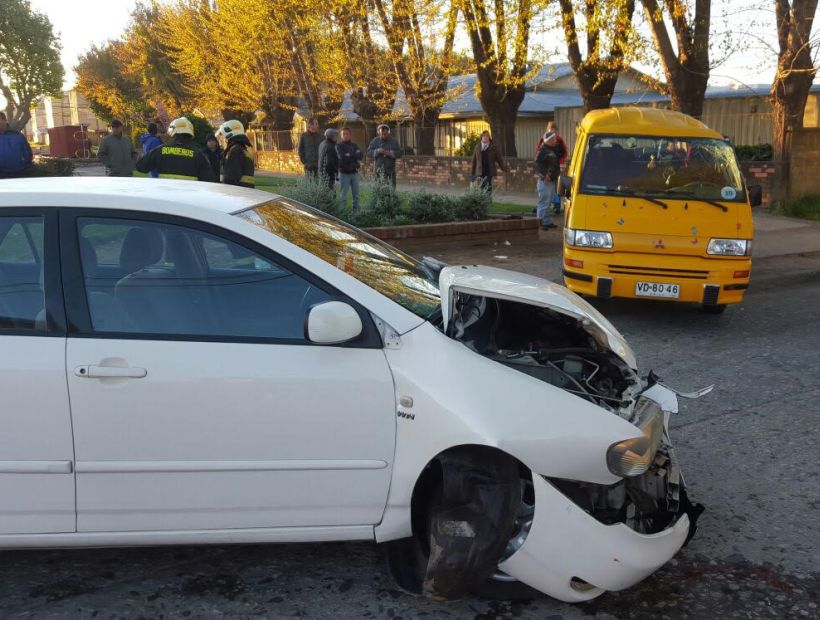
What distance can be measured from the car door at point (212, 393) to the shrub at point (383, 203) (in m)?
8.82

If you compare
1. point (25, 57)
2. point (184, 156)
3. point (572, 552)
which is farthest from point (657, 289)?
point (25, 57)

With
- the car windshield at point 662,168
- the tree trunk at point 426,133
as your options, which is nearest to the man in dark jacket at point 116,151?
the car windshield at point 662,168

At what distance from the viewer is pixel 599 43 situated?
14.4 meters

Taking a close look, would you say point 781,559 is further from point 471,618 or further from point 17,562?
point 17,562

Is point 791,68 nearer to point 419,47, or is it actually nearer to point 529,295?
point 419,47

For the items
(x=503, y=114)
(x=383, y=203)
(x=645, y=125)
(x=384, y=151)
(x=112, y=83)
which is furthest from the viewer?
(x=112, y=83)

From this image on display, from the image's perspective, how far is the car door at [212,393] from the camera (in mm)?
2844

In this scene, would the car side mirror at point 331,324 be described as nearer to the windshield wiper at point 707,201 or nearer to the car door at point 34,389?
the car door at point 34,389

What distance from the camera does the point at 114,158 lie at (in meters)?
12.6

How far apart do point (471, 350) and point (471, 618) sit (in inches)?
40.0

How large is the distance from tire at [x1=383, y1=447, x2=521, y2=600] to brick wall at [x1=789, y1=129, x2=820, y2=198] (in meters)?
15.2

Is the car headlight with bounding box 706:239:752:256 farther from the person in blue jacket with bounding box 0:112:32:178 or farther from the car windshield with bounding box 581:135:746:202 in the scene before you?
the person in blue jacket with bounding box 0:112:32:178

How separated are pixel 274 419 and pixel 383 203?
30.7 ft

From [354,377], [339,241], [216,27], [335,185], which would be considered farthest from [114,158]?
[216,27]
